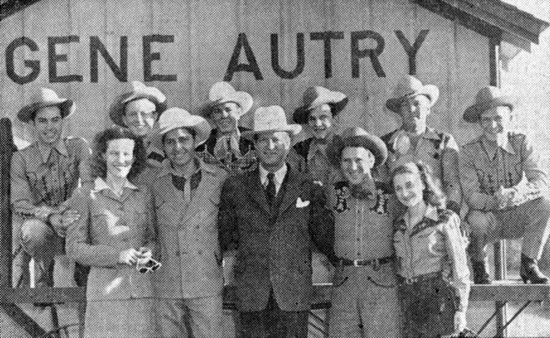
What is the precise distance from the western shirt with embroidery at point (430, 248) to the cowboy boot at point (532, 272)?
122 centimetres

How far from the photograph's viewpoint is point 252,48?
9461mm

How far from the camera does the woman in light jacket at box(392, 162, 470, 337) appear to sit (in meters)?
7.03

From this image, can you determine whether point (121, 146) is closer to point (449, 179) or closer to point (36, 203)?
point (36, 203)

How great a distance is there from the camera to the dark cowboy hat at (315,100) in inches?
331

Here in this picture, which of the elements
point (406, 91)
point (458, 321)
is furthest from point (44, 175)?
point (458, 321)

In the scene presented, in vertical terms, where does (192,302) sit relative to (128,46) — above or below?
below

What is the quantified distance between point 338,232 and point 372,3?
3.08 m

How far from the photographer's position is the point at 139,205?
7215 millimetres

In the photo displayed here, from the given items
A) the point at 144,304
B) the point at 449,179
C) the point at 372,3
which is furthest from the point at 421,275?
the point at 372,3

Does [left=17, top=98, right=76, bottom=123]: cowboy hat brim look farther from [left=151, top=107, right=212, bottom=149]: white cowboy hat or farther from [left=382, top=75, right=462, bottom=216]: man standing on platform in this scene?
[left=382, top=75, right=462, bottom=216]: man standing on platform

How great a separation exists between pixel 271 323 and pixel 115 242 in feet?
4.49

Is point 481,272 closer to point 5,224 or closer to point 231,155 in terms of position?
point 231,155

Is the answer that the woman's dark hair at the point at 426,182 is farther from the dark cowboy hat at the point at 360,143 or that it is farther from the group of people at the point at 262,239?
the dark cowboy hat at the point at 360,143

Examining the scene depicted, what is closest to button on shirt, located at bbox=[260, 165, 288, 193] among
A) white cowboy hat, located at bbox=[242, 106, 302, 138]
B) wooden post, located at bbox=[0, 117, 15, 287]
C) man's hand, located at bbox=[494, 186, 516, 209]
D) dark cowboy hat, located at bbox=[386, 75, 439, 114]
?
white cowboy hat, located at bbox=[242, 106, 302, 138]
